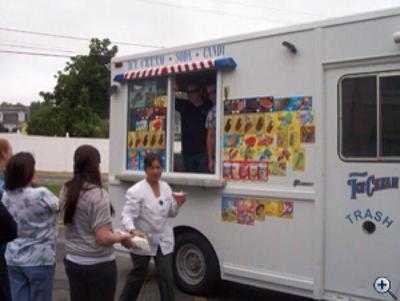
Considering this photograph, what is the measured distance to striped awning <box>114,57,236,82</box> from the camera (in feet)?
23.8

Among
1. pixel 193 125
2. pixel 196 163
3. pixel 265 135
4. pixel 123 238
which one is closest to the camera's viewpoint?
pixel 123 238

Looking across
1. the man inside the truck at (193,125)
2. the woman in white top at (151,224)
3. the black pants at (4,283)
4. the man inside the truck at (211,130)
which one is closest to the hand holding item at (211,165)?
the man inside the truck at (211,130)

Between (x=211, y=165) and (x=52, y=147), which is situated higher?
(x=52, y=147)

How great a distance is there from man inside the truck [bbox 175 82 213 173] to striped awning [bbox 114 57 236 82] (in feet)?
0.95

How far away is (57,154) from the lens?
3881 cm

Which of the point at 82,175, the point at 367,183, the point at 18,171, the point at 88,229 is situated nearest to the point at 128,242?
the point at 88,229

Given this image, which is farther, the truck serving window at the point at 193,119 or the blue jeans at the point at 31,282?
the truck serving window at the point at 193,119

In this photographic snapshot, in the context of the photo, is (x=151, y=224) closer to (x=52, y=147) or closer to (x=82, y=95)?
(x=52, y=147)

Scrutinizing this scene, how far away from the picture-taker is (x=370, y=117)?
592 cm

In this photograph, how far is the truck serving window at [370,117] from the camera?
227 inches

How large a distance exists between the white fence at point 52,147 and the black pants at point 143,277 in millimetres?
32161

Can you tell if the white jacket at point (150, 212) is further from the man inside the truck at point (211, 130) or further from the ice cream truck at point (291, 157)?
the man inside the truck at point (211, 130)

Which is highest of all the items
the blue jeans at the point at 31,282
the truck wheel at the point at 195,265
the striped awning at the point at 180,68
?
the striped awning at the point at 180,68

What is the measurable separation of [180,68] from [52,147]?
32.0 m
